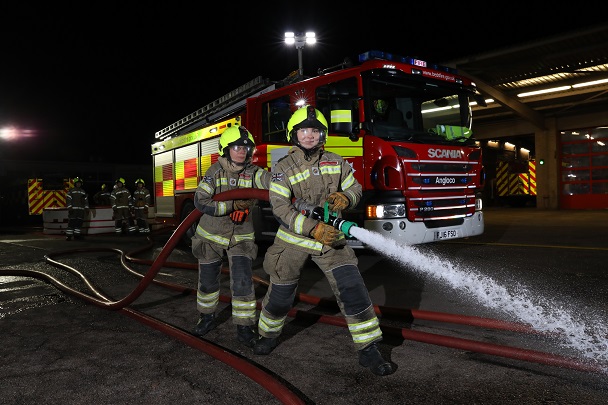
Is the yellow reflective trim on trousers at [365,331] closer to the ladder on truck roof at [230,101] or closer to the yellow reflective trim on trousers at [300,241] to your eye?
the yellow reflective trim on trousers at [300,241]

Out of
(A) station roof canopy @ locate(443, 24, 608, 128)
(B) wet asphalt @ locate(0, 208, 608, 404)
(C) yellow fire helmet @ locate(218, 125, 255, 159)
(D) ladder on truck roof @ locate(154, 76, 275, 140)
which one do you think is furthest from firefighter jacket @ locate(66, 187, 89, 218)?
(A) station roof canopy @ locate(443, 24, 608, 128)

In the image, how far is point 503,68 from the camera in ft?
47.6

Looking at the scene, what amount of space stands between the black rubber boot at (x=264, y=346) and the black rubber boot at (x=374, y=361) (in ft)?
2.14

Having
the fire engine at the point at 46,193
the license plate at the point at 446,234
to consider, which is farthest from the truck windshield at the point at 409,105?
the fire engine at the point at 46,193

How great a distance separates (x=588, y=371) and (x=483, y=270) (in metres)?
3.51

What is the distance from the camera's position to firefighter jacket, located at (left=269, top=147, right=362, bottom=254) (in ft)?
9.85

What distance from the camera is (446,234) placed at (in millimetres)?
5922

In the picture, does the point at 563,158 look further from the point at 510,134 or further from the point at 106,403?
the point at 106,403

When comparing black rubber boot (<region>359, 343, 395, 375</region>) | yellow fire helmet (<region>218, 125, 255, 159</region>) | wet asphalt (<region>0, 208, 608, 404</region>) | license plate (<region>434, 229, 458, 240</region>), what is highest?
yellow fire helmet (<region>218, 125, 255, 159</region>)

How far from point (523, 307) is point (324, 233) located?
2.47 metres

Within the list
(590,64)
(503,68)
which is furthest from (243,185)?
(590,64)

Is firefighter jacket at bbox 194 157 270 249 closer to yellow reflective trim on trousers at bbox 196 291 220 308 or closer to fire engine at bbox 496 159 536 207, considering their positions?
yellow reflective trim on trousers at bbox 196 291 220 308

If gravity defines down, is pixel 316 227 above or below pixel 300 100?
below

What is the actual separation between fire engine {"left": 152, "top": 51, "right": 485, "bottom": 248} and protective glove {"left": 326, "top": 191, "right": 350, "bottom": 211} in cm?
Answer: 267
